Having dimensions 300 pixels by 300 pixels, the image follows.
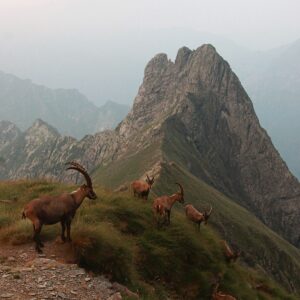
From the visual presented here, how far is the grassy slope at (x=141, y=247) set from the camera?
1461 centimetres

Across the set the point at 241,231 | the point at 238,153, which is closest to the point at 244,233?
the point at 241,231

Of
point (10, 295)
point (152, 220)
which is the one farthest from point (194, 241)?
point (10, 295)

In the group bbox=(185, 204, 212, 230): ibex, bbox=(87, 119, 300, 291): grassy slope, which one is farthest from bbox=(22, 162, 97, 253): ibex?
bbox=(87, 119, 300, 291): grassy slope

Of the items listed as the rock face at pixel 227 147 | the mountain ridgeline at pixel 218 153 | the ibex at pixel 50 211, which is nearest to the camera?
the ibex at pixel 50 211

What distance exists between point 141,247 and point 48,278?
5207 millimetres

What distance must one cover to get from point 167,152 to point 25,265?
112m

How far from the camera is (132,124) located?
655 feet

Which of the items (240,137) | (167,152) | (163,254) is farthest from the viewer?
(240,137)

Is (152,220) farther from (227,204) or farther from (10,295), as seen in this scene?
(227,204)

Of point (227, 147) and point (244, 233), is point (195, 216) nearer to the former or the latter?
point (244, 233)

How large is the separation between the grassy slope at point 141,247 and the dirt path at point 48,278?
0.62 metres

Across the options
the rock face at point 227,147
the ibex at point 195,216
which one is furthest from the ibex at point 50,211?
the rock face at point 227,147

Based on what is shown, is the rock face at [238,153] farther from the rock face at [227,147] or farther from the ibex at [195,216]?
the ibex at [195,216]

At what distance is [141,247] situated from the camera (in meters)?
17.2
